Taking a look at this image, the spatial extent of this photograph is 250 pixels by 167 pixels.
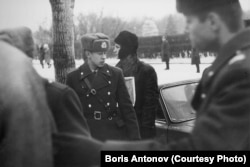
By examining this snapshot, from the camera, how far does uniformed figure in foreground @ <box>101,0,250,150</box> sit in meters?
1.39

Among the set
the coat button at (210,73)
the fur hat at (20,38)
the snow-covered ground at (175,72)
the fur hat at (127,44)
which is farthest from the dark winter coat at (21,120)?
the snow-covered ground at (175,72)

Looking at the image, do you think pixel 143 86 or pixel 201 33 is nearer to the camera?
pixel 201 33

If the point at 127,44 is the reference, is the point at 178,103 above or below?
below

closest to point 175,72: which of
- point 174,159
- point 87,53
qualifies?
point 87,53

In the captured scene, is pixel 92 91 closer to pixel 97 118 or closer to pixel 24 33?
pixel 97 118

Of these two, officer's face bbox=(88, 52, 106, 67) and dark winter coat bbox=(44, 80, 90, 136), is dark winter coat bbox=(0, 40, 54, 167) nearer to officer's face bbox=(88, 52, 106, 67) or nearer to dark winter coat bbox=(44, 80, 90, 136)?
dark winter coat bbox=(44, 80, 90, 136)

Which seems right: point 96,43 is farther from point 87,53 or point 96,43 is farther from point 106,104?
point 106,104

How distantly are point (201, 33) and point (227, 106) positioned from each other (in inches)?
15.3

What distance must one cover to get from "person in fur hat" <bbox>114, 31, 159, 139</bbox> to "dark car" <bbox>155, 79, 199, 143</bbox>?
230mm

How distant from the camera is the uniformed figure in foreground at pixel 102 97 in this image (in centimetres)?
333

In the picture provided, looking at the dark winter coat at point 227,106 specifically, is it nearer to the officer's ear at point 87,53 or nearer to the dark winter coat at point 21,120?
the dark winter coat at point 21,120

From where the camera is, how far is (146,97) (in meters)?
3.91

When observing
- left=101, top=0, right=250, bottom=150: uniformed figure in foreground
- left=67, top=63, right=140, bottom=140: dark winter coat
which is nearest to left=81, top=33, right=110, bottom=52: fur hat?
left=67, top=63, right=140, bottom=140: dark winter coat

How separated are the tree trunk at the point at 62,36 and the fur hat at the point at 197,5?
2684mm
